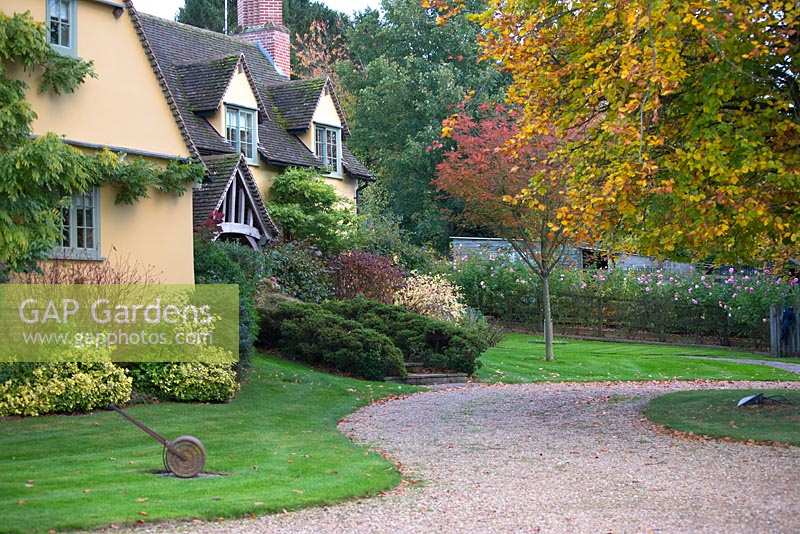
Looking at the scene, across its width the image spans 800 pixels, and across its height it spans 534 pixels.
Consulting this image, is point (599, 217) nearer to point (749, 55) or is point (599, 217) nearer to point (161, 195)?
point (749, 55)

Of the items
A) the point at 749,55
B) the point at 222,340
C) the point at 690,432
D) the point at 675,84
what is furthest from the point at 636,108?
the point at 222,340

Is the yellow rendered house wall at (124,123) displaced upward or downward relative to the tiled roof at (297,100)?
downward

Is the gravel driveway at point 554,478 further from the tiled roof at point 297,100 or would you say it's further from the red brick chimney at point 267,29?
the red brick chimney at point 267,29

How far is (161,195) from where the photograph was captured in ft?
63.7

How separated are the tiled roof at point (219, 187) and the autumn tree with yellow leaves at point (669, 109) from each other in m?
10.8

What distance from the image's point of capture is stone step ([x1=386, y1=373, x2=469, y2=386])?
21.1 m

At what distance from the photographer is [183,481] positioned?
33.0 ft

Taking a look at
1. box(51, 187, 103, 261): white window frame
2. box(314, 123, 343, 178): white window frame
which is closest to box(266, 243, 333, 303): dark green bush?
box(314, 123, 343, 178): white window frame

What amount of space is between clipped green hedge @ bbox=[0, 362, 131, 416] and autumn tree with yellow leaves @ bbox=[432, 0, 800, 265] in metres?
7.02

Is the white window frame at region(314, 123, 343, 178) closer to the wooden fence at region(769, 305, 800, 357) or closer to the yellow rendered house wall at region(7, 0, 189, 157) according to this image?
the yellow rendered house wall at region(7, 0, 189, 157)

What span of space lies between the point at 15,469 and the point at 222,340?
7.08 metres

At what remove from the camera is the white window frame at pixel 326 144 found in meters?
32.0

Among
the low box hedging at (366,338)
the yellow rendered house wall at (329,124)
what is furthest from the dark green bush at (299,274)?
the yellow rendered house wall at (329,124)

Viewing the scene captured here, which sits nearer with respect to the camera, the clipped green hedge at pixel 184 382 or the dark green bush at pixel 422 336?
the clipped green hedge at pixel 184 382
